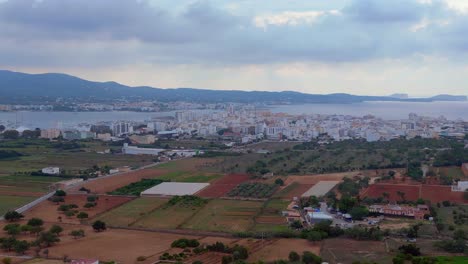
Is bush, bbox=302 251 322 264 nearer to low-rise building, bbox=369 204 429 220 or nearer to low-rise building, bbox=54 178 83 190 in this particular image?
low-rise building, bbox=369 204 429 220

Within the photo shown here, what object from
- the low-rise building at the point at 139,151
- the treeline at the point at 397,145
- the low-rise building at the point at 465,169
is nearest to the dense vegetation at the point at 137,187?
the low-rise building at the point at 139,151

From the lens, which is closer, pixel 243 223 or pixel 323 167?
pixel 243 223

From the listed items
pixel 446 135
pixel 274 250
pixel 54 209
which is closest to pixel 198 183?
pixel 54 209

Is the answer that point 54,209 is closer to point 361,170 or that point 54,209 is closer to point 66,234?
point 66,234

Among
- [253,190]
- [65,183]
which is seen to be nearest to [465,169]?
[253,190]

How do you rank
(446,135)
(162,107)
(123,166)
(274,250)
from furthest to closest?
(162,107) < (446,135) < (123,166) < (274,250)

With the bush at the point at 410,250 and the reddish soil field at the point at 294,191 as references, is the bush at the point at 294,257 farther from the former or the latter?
the reddish soil field at the point at 294,191
